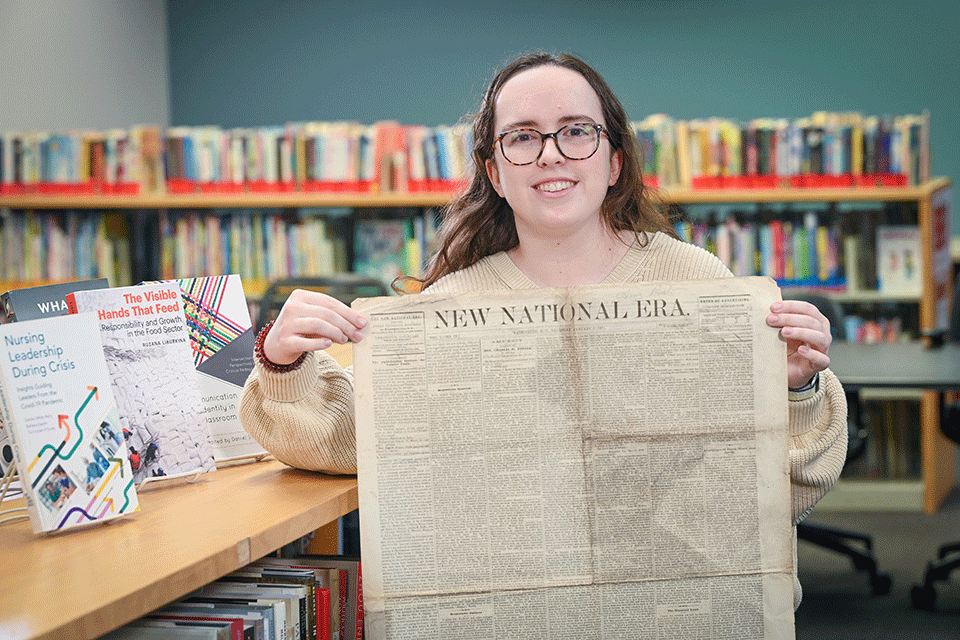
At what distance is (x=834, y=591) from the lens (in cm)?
312

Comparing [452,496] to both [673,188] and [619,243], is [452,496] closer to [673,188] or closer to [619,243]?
[619,243]

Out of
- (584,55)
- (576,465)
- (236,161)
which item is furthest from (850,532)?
(584,55)

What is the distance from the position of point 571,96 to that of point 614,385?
0.49 meters

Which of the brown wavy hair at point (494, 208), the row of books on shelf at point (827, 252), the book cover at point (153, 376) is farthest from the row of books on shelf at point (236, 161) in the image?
the book cover at point (153, 376)

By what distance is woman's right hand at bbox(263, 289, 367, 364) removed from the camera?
1154mm

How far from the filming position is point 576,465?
44.7 inches

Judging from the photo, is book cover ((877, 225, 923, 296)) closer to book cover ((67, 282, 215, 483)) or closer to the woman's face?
the woman's face

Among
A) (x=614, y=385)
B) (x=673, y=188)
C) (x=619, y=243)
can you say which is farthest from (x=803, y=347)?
(x=673, y=188)

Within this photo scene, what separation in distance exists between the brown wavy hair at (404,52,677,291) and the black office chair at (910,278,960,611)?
195 centimetres

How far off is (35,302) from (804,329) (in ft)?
3.09

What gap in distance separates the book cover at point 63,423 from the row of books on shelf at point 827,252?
3.45 metres

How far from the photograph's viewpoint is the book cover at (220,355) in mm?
1411

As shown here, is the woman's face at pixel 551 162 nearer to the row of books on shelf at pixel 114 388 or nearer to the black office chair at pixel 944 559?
the row of books on shelf at pixel 114 388

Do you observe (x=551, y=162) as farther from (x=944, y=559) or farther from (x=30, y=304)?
(x=944, y=559)
